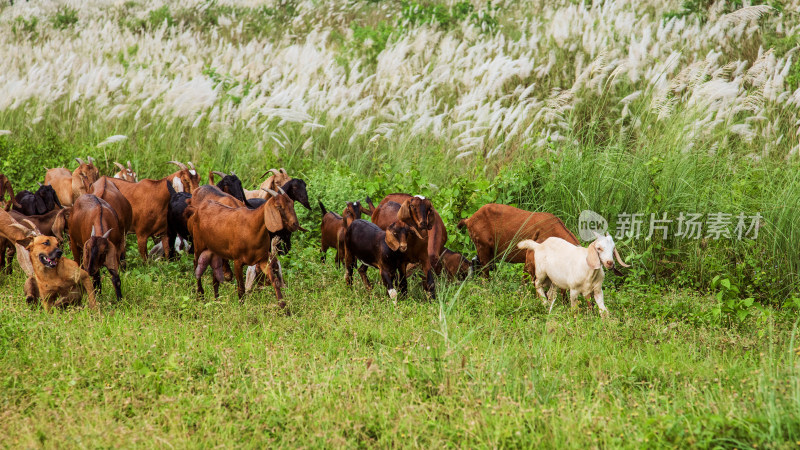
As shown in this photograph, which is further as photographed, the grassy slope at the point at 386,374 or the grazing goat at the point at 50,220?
the grazing goat at the point at 50,220

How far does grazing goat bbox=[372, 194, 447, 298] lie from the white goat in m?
0.80

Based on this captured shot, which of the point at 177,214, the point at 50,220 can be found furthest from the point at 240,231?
the point at 50,220

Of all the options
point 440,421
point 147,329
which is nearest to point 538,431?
point 440,421

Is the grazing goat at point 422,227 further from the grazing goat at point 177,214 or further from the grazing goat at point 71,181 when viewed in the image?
the grazing goat at point 71,181

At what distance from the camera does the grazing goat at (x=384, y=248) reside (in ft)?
20.7

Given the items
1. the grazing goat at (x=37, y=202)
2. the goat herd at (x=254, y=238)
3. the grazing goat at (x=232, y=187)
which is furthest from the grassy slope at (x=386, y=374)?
the grazing goat at (x=232, y=187)

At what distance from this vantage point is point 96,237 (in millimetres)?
6281

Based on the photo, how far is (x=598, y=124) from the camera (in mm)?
10633

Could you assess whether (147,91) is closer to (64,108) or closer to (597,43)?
(64,108)

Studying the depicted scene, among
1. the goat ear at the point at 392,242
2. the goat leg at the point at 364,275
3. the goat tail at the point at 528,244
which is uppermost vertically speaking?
the goat ear at the point at 392,242

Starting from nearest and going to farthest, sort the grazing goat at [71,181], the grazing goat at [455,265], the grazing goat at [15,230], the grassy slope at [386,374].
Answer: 1. the grassy slope at [386,374]
2. the grazing goat at [15,230]
3. the grazing goat at [455,265]
4. the grazing goat at [71,181]

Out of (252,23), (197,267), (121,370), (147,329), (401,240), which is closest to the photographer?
(121,370)

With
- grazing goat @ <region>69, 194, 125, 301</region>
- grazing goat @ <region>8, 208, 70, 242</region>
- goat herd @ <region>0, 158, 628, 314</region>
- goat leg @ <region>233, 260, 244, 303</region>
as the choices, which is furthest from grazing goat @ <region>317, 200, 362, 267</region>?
grazing goat @ <region>8, 208, 70, 242</region>

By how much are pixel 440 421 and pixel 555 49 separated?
31.4ft
